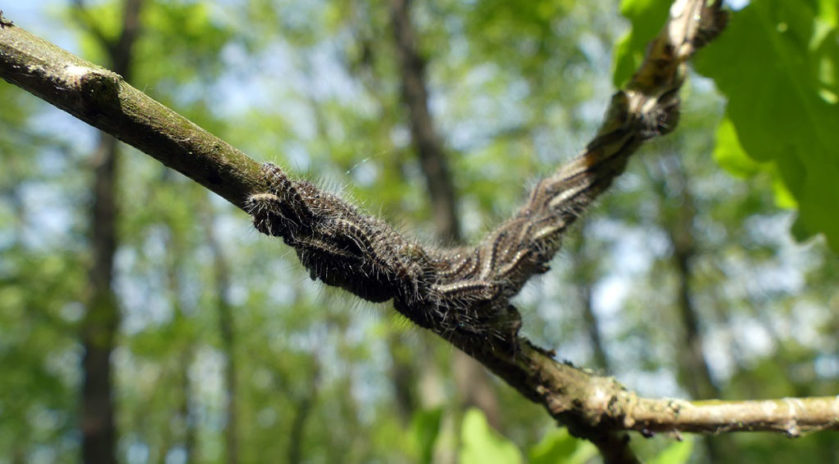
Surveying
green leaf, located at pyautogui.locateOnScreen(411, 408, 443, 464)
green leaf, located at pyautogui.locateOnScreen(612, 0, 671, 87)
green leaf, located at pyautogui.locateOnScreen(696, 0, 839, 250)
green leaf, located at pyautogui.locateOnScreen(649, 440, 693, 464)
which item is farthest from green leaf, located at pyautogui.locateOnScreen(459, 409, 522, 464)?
green leaf, located at pyautogui.locateOnScreen(612, 0, 671, 87)

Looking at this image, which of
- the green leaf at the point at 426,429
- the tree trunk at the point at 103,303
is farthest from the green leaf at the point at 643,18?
the tree trunk at the point at 103,303

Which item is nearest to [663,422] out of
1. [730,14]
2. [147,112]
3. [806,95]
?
[806,95]

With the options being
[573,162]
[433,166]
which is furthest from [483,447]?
[433,166]

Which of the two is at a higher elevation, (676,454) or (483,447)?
(483,447)

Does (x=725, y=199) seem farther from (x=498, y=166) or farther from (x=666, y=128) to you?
(x=666, y=128)

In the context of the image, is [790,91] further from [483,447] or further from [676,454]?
[483,447]

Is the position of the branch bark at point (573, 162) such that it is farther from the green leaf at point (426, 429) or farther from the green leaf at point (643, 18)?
the green leaf at point (426, 429)

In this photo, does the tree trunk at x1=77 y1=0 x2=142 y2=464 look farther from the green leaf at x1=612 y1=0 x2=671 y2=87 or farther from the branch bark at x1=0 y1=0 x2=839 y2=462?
the green leaf at x1=612 y1=0 x2=671 y2=87
